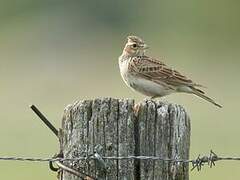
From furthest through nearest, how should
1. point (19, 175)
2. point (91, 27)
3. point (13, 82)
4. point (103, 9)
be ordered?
point (103, 9), point (91, 27), point (13, 82), point (19, 175)

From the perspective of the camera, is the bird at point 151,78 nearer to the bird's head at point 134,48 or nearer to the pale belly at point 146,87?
the pale belly at point 146,87

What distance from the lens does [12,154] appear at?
21.5m

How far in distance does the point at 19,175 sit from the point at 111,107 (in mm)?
12183

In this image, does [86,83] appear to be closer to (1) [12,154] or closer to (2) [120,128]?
(1) [12,154]

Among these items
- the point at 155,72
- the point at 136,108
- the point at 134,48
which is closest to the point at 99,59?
the point at 134,48

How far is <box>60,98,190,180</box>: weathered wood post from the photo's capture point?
7738 millimetres

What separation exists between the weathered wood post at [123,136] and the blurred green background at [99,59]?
10144 millimetres

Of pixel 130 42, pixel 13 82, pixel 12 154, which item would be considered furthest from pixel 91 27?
pixel 130 42

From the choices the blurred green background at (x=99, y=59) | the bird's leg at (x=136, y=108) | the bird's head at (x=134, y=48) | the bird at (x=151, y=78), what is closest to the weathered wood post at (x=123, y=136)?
the bird's leg at (x=136, y=108)

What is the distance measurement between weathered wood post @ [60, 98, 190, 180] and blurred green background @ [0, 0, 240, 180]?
1014 centimetres

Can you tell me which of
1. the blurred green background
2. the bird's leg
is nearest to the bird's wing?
the bird's leg

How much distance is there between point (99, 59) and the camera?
3772 centimetres

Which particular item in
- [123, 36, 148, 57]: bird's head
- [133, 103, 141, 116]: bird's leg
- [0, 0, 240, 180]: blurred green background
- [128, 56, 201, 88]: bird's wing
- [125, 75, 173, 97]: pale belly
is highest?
[0, 0, 240, 180]: blurred green background

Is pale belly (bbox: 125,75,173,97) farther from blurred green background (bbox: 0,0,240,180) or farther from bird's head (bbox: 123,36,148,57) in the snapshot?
blurred green background (bbox: 0,0,240,180)
